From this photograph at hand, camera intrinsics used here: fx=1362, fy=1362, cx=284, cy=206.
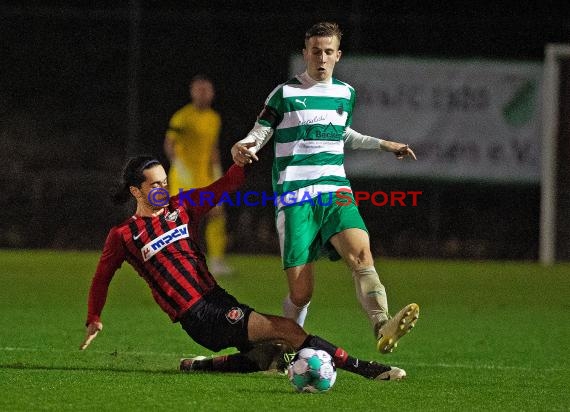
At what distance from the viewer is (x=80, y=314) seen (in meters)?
11.0

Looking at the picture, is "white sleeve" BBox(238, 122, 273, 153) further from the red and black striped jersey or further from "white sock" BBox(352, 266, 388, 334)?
"white sock" BBox(352, 266, 388, 334)

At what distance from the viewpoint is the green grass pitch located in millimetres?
6531

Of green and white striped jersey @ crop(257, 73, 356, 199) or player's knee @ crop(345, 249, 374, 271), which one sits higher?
green and white striped jersey @ crop(257, 73, 356, 199)

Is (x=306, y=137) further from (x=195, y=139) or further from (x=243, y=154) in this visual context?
(x=195, y=139)

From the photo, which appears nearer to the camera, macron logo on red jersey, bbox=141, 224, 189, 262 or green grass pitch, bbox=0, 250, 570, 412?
green grass pitch, bbox=0, 250, 570, 412

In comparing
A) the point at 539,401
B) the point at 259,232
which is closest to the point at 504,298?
the point at 259,232

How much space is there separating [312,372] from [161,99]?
11539 mm

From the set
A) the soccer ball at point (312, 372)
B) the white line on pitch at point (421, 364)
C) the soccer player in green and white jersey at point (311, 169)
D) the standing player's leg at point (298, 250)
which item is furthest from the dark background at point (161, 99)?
the soccer ball at point (312, 372)

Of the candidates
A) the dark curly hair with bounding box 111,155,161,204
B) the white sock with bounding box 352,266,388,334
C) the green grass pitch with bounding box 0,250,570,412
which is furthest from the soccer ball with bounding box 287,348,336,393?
the dark curly hair with bounding box 111,155,161,204

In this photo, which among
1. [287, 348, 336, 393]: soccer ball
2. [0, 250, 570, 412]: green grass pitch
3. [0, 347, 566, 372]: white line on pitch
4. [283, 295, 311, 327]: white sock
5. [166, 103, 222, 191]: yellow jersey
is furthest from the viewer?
Result: [166, 103, 222, 191]: yellow jersey

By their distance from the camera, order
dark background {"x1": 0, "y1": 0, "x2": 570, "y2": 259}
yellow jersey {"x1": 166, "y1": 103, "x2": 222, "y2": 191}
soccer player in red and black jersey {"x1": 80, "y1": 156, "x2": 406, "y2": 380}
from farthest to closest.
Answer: dark background {"x1": 0, "y1": 0, "x2": 570, "y2": 259} → yellow jersey {"x1": 166, "y1": 103, "x2": 222, "y2": 191} → soccer player in red and black jersey {"x1": 80, "y1": 156, "x2": 406, "y2": 380}

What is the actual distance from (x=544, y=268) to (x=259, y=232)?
365 cm

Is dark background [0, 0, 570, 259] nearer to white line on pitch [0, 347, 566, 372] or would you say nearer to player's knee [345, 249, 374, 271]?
white line on pitch [0, 347, 566, 372]

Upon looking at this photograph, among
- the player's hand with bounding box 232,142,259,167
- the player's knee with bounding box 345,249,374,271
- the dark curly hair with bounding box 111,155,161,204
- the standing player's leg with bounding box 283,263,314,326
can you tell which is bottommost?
the standing player's leg with bounding box 283,263,314,326
